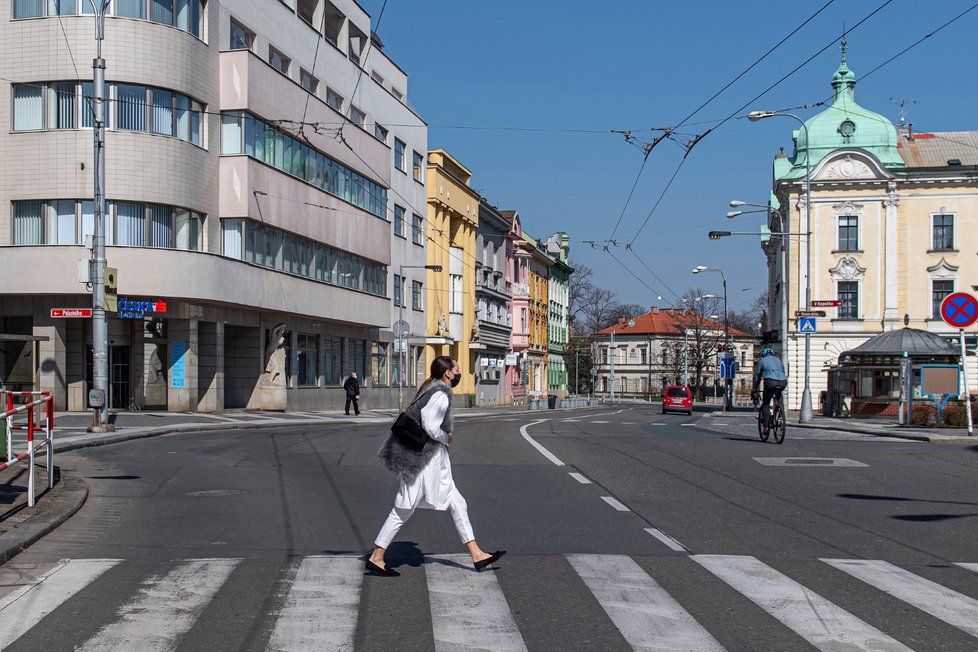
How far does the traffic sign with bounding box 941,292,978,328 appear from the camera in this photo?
20609 millimetres

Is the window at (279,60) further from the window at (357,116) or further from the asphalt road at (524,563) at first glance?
the asphalt road at (524,563)

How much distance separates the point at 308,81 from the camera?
40844mm

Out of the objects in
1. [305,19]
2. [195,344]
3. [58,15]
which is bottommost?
[195,344]

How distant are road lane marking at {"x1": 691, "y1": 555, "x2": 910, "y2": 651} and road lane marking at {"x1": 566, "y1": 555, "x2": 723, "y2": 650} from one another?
0.54 m

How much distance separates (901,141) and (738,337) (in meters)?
69.7

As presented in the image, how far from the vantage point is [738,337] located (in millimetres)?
135500

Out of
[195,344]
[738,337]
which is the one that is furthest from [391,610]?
[738,337]

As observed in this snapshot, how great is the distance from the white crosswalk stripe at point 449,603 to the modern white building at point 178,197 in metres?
24.1

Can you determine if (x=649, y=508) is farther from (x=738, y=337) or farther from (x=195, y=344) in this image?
(x=738, y=337)

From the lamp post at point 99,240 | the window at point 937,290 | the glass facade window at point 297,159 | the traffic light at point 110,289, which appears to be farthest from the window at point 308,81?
the window at point 937,290

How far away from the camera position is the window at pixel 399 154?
169 feet

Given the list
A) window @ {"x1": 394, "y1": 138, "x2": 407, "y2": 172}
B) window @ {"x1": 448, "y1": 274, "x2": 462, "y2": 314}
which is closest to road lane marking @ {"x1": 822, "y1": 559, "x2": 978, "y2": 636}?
window @ {"x1": 394, "y1": 138, "x2": 407, "y2": 172}

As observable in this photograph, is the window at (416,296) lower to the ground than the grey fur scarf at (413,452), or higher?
higher

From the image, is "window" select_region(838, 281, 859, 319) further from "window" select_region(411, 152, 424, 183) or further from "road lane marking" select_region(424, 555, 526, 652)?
"road lane marking" select_region(424, 555, 526, 652)
